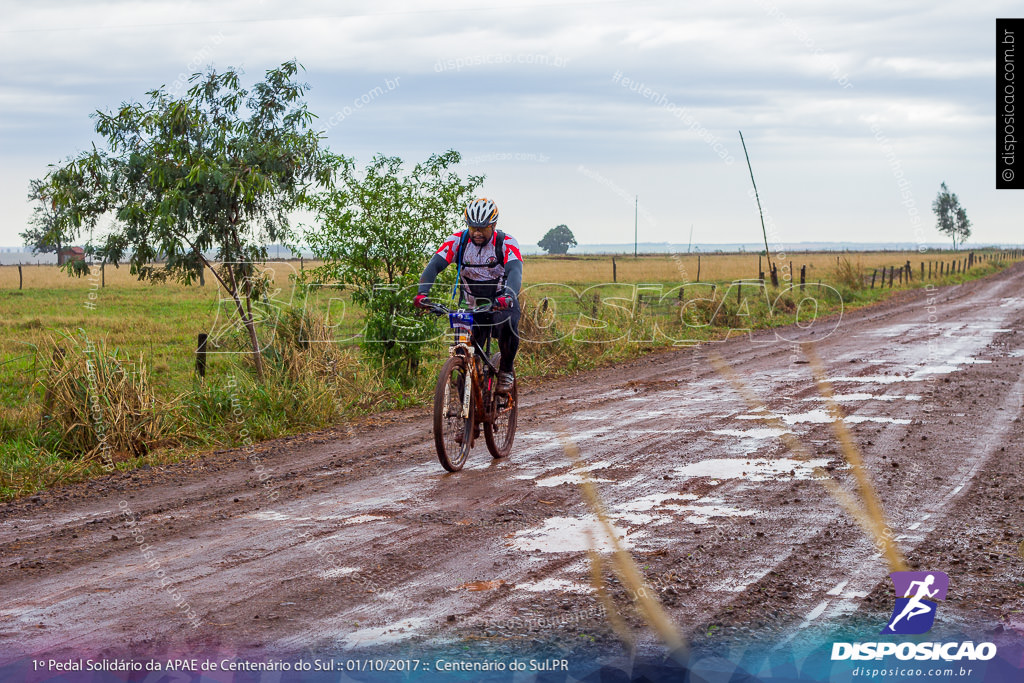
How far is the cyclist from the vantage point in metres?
7.67

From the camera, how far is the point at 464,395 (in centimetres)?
783

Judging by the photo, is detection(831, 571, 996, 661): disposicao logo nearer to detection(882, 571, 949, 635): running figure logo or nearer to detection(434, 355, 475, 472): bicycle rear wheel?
detection(882, 571, 949, 635): running figure logo

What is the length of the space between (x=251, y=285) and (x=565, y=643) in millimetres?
8849

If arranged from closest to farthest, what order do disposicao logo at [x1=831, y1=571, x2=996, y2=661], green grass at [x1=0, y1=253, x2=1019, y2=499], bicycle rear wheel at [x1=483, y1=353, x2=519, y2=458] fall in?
disposicao logo at [x1=831, y1=571, x2=996, y2=661]
bicycle rear wheel at [x1=483, y1=353, x2=519, y2=458]
green grass at [x1=0, y1=253, x2=1019, y2=499]

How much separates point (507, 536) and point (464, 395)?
2132 mm

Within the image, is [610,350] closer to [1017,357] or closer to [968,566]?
[1017,357]

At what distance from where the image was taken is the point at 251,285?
11992mm

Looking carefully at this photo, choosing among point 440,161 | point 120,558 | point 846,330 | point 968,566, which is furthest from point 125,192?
point 846,330

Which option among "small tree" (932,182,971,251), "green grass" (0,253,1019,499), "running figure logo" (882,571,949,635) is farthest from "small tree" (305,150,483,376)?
"small tree" (932,182,971,251)

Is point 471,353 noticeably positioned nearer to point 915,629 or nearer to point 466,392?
point 466,392

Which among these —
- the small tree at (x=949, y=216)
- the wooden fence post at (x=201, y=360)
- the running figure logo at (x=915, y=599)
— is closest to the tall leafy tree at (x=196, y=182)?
the wooden fence post at (x=201, y=360)

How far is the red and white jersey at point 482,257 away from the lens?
25.7 ft

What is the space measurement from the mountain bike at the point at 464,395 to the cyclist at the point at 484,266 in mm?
117

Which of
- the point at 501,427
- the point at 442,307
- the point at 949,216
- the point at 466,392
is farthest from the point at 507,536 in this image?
the point at 949,216
